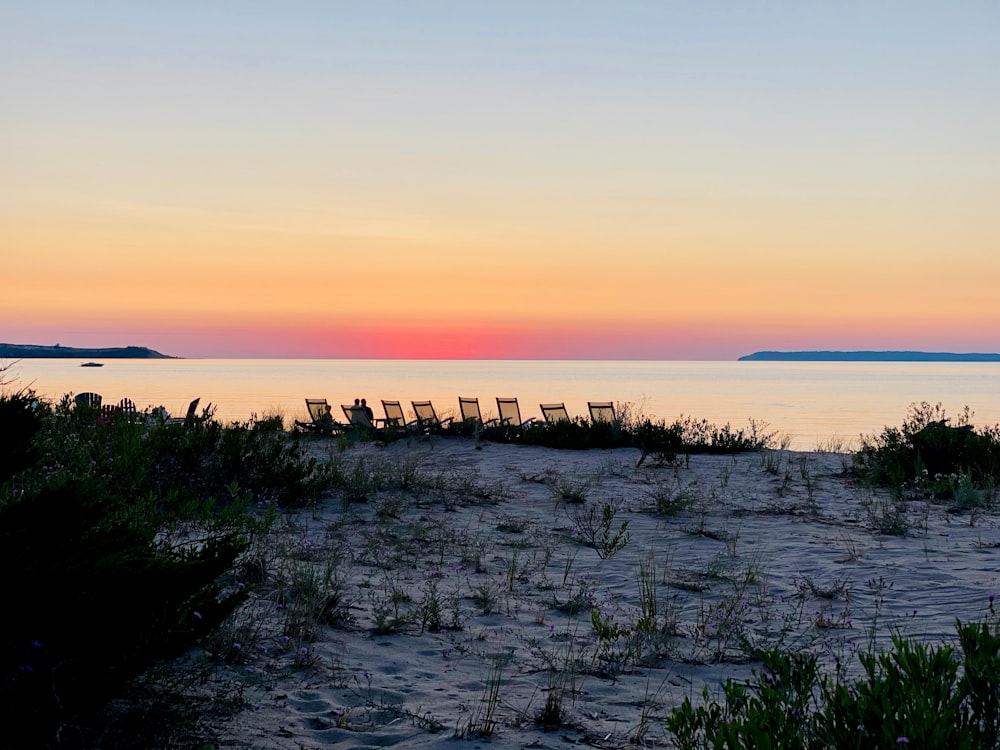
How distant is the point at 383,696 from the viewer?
416 centimetres

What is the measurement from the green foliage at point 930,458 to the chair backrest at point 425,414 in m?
8.37

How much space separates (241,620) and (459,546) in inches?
121

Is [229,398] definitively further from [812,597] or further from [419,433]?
[812,597]

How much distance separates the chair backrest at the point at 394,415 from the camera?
1845 cm

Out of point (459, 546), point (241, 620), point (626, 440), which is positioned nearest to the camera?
point (241, 620)

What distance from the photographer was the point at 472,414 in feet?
63.8

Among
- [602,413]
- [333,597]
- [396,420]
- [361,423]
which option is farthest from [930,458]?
[361,423]

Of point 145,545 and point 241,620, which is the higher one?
point 145,545

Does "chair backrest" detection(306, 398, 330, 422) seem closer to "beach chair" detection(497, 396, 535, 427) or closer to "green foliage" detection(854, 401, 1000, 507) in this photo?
"beach chair" detection(497, 396, 535, 427)

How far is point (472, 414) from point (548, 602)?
13451 millimetres

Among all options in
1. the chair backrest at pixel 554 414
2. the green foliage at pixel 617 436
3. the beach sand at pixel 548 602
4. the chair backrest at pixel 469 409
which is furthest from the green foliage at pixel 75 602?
A: the chair backrest at pixel 469 409

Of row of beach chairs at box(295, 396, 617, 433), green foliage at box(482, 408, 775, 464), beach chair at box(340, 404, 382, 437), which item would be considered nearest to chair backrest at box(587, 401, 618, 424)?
row of beach chairs at box(295, 396, 617, 433)

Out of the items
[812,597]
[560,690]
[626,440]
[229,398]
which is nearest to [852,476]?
[626,440]

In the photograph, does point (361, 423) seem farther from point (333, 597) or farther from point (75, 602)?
point (75, 602)
